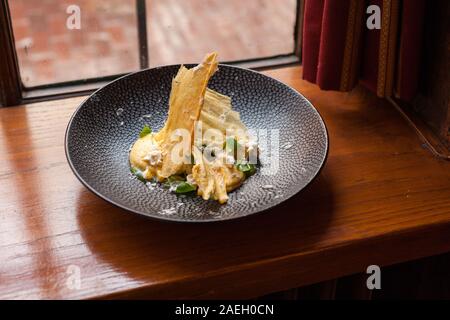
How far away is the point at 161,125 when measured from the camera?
1.11 m

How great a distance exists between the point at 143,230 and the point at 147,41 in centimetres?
51

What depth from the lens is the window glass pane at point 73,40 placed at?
47.3 inches

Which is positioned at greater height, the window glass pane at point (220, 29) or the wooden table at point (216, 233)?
the window glass pane at point (220, 29)

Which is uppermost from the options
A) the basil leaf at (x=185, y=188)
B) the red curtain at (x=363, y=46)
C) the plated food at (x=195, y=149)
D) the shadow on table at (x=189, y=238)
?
the red curtain at (x=363, y=46)

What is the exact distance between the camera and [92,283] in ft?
2.77

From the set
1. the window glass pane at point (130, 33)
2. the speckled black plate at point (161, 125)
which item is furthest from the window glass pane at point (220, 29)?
the speckled black plate at point (161, 125)

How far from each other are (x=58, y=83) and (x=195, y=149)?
44cm

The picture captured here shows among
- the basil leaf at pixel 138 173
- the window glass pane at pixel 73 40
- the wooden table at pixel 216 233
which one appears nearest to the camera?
the wooden table at pixel 216 233

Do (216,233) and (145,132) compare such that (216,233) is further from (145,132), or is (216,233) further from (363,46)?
(363,46)

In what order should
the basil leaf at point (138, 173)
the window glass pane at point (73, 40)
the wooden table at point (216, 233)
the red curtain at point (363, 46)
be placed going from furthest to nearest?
the window glass pane at point (73, 40), the red curtain at point (363, 46), the basil leaf at point (138, 173), the wooden table at point (216, 233)

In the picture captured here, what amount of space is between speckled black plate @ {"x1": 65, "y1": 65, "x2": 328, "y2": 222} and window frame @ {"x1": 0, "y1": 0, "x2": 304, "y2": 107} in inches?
6.8

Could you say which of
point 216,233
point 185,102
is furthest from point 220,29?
point 216,233

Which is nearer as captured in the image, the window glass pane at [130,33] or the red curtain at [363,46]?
the red curtain at [363,46]

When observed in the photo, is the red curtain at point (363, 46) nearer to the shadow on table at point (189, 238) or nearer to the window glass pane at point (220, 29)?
the window glass pane at point (220, 29)
